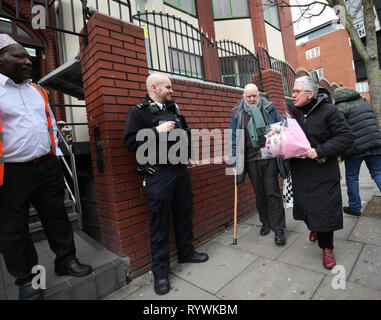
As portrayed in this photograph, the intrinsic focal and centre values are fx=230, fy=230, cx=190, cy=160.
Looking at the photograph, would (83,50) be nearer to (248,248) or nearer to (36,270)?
(36,270)

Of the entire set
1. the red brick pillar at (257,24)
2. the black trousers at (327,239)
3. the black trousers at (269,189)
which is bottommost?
the black trousers at (327,239)

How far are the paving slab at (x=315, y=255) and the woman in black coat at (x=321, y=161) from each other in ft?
0.44

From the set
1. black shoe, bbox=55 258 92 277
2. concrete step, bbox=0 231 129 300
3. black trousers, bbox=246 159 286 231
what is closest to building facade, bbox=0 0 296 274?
concrete step, bbox=0 231 129 300

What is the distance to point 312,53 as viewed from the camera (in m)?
31.8

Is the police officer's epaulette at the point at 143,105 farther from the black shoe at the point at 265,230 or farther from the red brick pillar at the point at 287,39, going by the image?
the red brick pillar at the point at 287,39

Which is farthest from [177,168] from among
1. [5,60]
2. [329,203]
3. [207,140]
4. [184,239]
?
[5,60]

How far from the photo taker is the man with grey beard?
10.1ft

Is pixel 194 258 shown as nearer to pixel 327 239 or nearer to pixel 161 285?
pixel 161 285

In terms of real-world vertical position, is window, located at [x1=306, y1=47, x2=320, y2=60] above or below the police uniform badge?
above

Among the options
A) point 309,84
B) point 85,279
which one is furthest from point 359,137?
point 85,279

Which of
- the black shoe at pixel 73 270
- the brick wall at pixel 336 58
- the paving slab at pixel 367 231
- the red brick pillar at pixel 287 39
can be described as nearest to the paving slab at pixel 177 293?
the black shoe at pixel 73 270

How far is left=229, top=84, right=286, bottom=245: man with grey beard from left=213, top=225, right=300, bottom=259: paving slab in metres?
0.10

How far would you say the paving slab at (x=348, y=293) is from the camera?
1874mm

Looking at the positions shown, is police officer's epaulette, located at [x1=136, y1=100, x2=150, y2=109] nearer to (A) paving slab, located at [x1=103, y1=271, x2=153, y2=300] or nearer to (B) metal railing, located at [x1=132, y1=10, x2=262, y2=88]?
(B) metal railing, located at [x1=132, y1=10, x2=262, y2=88]
